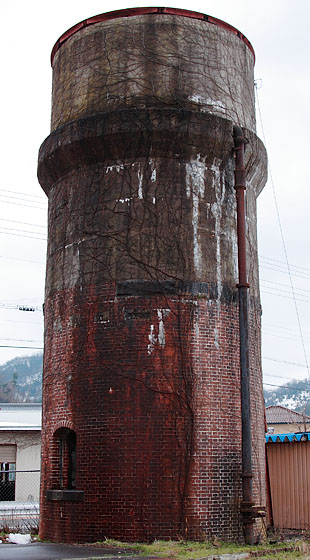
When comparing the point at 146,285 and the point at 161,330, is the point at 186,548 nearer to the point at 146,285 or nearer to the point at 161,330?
the point at 161,330

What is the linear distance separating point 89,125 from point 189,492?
7.79 meters

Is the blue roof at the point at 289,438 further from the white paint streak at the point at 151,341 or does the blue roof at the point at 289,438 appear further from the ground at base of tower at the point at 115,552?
the white paint streak at the point at 151,341

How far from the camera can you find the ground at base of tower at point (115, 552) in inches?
466

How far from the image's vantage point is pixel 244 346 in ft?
50.4

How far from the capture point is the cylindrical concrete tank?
47.1ft

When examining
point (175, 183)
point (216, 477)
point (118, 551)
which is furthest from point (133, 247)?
point (118, 551)

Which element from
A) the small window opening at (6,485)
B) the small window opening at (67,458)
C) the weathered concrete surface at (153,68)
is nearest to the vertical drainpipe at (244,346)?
the weathered concrete surface at (153,68)

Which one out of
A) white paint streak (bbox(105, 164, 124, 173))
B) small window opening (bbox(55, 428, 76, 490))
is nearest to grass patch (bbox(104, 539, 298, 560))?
small window opening (bbox(55, 428, 76, 490))

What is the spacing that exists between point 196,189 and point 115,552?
7340 millimetres

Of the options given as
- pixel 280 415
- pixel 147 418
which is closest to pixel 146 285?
pixel 147 418

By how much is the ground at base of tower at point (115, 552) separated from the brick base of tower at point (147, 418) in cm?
75

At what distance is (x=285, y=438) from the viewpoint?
17797 millimetres

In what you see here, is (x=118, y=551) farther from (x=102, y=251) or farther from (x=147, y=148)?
(x=147, y=148)

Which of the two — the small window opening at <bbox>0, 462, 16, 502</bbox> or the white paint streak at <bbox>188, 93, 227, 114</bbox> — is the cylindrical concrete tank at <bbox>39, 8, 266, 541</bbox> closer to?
the white paint streak at <bbox>188, 93, 227, 114</bbox>
